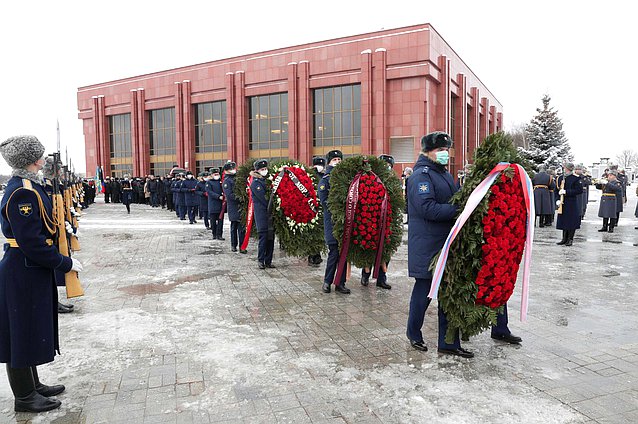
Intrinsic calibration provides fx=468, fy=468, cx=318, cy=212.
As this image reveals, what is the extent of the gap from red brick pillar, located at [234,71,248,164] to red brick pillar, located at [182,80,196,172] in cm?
505

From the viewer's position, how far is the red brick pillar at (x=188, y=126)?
4062 cm

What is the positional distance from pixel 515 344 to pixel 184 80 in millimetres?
40581

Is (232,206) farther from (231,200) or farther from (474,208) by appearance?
(474,208)

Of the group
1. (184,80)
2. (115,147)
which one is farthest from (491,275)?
(115,147)

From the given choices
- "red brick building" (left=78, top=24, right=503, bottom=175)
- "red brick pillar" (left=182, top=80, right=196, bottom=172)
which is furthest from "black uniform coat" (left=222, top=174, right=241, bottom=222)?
"red brick pillar" (left=182, top=80, right=196, bottom=172)

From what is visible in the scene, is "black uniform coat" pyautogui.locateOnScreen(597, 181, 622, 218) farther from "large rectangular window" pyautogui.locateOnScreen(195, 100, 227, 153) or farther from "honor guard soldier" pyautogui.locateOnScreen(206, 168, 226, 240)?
"large rectangular window" pyautogui.locateOnScreen(195, 100, 227, 153)

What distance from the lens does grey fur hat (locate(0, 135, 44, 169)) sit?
3.49m

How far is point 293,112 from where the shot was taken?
116ft

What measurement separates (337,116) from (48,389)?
105 ft

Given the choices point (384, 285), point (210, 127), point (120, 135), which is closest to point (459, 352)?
point (384, 285)

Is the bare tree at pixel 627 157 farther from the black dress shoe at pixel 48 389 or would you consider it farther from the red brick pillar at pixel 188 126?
the black dress shoe at pixel 48 389

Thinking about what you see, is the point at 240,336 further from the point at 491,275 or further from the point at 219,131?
the point at 219,131

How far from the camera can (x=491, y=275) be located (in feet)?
13.8

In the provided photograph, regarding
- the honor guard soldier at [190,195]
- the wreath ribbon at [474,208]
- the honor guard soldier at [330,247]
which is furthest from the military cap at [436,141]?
the honor guard soldier at [190,195]
